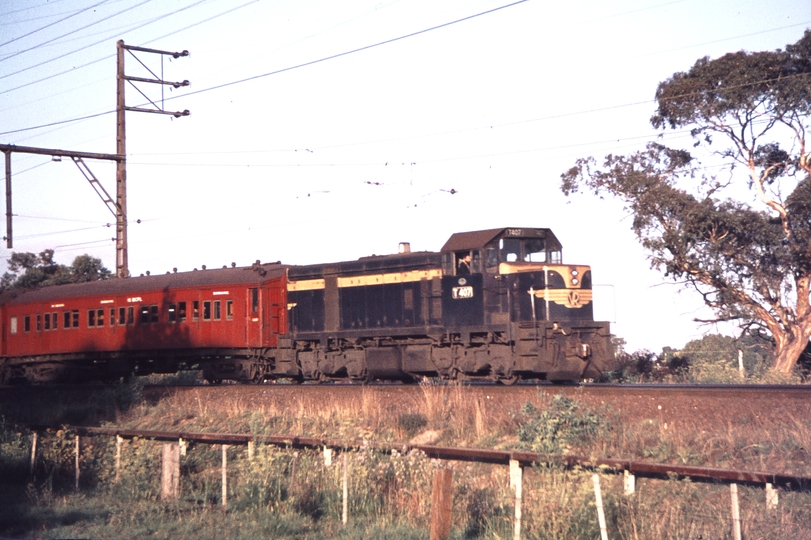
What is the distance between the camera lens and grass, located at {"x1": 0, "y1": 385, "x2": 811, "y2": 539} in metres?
9.20

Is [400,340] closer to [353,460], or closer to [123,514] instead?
[353,460]

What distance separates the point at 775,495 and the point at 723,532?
0.69 metres

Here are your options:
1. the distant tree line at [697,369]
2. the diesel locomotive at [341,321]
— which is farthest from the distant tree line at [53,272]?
the distant tree line at [697,369]

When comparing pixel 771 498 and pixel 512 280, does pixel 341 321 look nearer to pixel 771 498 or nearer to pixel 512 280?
pixel 512 280

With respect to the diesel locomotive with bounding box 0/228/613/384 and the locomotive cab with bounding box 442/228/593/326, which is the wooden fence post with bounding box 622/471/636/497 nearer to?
the diesel locomotive with bounding box 0/228/613/384

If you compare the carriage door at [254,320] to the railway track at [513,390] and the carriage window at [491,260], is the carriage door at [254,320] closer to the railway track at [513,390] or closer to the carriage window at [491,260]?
the railway track at [513,390]

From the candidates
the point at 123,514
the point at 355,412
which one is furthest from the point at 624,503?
the point at 355,412

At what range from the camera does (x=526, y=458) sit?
32.0 ft

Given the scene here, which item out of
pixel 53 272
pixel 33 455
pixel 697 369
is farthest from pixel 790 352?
pixel 53 272

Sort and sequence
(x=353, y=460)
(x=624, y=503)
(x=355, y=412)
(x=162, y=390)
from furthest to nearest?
1. (x=162, y=390)
2. (x=355, y=412)
3. (x=353, y=460)
4. (x=624, y=503)

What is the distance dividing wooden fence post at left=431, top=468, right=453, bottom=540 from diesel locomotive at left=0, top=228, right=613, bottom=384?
34.4 ft

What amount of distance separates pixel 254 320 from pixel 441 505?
17456 mm

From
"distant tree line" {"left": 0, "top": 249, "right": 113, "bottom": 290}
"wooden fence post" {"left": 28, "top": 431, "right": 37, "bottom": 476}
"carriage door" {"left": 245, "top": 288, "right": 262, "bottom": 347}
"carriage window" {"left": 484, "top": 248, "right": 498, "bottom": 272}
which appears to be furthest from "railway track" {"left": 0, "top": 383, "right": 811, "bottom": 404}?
"distant tree line" {"left": 0, "top": 249, "right": 113, "bottom": 290}

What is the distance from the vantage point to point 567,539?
8.73m
